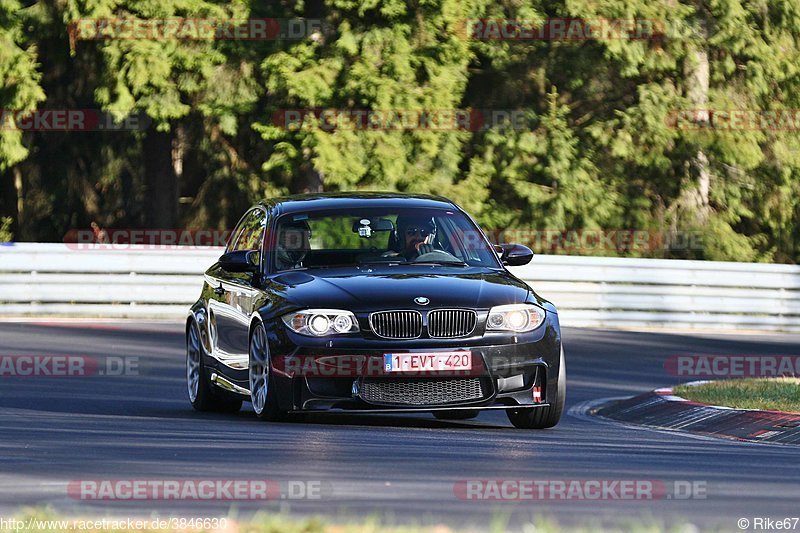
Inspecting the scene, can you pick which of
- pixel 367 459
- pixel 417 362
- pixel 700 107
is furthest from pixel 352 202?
pixel 700 107

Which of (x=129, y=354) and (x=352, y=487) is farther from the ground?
(x=352, y=487)

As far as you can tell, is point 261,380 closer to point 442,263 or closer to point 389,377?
point 389,377

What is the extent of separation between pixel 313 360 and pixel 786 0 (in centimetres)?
2808

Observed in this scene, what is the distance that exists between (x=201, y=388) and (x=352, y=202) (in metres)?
1.90

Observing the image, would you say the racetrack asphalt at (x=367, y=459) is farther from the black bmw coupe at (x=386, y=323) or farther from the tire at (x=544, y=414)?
the black bmw coupe at (x=386, y=323)

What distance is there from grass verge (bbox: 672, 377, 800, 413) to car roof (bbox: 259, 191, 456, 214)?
267 centimetres

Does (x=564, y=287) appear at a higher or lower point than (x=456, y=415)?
lower

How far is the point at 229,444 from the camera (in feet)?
33.5

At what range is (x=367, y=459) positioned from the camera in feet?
31.1

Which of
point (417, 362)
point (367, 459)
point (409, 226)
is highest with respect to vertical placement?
point (409, 226)

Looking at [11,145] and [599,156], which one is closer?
[11,145]

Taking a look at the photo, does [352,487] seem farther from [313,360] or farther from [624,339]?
[624,339]

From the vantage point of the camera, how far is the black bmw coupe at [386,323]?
11.2m

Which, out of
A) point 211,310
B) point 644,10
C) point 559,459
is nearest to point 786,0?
point 644,10
